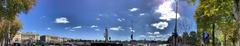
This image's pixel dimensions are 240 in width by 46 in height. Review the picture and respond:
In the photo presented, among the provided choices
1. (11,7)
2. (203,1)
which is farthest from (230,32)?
(11,7)

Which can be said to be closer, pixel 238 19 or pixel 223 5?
pixel 238 19

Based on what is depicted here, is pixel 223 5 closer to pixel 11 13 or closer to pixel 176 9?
pixel 11 13

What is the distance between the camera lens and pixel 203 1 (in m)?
32.6

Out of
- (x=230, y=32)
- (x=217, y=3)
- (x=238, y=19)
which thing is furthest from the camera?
(x=230, y=32)

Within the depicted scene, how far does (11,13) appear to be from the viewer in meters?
36.4

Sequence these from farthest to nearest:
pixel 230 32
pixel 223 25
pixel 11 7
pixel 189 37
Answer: pixel 189 37 → pixel 230 32 → pixel 223 25 → pixel 11 7

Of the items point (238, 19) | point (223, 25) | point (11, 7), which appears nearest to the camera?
point (238, 19)

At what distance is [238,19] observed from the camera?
25.2 metres

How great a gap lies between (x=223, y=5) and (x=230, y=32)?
25958 millimetres

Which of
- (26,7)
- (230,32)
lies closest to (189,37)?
(230,32)

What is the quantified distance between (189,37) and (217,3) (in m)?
140

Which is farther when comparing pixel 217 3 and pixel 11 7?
pixel 11 7

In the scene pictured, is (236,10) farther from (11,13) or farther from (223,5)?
(11,13)

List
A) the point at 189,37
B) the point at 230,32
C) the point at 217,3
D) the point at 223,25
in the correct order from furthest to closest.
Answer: the point at 189,37, the point at 230,32, the point at 223,25, the point at 217,3
